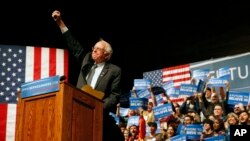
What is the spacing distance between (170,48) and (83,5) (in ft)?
5.54

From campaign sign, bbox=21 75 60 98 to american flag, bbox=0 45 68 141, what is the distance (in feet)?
12.0

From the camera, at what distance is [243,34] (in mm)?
5785

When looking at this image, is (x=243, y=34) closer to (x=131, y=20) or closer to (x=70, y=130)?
(x=131, y=20)

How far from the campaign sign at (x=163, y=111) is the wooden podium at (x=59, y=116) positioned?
3.55 metres

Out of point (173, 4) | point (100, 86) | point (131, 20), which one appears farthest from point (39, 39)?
point (100, 86)

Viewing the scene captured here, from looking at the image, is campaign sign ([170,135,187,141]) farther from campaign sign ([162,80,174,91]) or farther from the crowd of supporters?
campaign sign ([162,80,174,91])

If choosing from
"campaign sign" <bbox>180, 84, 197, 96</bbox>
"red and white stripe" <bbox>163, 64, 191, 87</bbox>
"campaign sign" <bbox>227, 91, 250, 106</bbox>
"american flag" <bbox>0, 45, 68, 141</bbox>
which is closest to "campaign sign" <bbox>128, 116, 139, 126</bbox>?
"campaign sign" <bbox>180, 84, 197, 96</bbox>

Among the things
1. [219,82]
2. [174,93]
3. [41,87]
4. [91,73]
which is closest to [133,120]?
[174,93]

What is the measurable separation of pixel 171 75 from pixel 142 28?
0.96m

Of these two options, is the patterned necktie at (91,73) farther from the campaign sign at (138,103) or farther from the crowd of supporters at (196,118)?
the campaign sign at (138,103)

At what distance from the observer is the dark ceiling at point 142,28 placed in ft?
18.7

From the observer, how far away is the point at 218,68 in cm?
555

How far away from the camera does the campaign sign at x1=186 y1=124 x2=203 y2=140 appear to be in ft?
15.5

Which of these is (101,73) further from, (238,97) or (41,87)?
(238,97)
